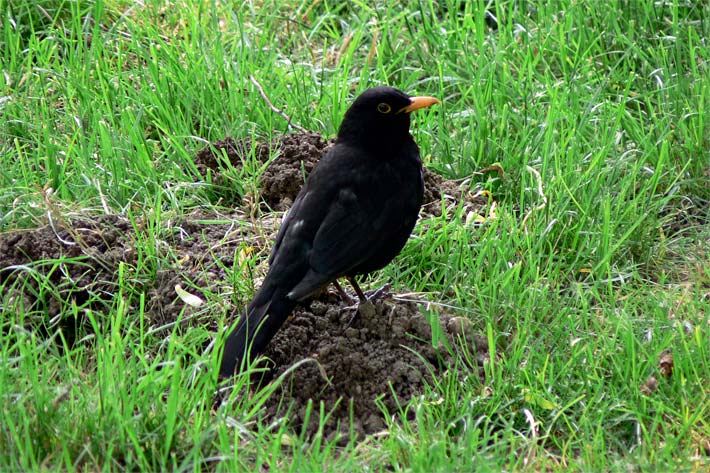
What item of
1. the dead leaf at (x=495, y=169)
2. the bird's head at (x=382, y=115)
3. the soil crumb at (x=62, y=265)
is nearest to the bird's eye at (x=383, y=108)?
the bird's head at (x=382, y=115)

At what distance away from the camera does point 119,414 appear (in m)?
3.35

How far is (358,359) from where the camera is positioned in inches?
161

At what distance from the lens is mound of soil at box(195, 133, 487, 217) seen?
508 centimetres

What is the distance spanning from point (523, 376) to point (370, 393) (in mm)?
539

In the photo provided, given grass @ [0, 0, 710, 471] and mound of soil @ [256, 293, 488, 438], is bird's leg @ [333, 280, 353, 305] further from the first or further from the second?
grass @ [0, 0, 710, 471]

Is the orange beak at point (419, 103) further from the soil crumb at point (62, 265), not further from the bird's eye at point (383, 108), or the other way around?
the soil crumb at point (62, 265)

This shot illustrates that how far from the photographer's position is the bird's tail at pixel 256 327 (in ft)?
12.8

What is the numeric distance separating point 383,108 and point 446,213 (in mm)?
549

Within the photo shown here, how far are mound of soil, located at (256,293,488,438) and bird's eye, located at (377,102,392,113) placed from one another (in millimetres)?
765

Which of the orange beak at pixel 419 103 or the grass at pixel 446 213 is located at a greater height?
the orange beak at pixel 419 103

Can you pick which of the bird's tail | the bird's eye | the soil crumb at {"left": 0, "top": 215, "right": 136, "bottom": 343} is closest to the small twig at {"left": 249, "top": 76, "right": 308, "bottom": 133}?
the bird's eye

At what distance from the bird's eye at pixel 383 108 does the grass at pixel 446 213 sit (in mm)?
537

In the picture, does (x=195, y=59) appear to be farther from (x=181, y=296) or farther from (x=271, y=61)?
(x=181, y=296)

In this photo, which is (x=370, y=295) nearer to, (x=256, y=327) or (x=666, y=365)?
(x=256, y=327)
